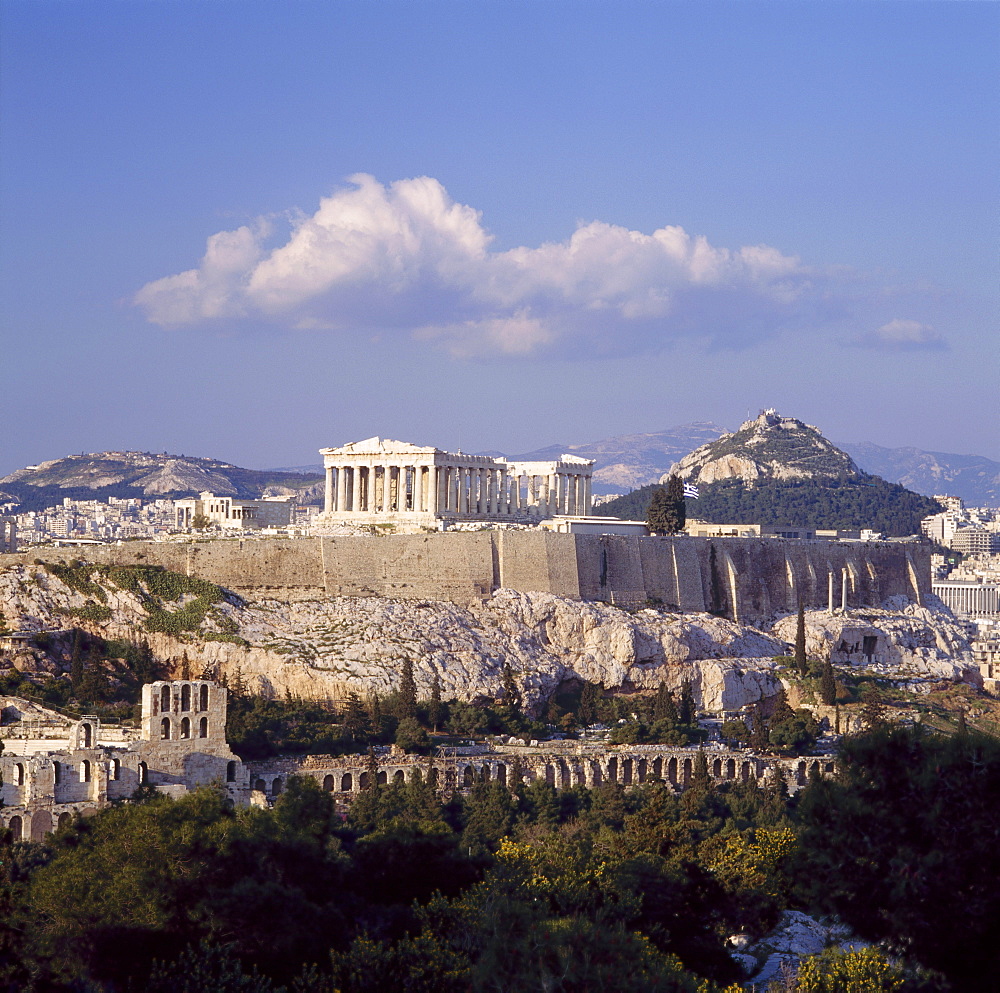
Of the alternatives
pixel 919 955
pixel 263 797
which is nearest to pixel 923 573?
pixel 263 797

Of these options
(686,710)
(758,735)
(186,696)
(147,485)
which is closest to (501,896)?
(186,696)

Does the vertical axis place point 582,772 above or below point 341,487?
below

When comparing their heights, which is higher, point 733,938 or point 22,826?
point 22,826

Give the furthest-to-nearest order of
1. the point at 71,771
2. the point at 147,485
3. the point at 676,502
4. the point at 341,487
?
the point at 147,485, the point at 676,502, the point at 341,487, the point at 71,771

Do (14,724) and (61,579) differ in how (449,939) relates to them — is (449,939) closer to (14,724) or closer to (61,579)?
(14,724)

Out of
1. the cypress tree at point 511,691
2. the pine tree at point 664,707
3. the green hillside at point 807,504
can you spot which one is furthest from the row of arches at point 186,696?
the green hillside at point 807,504

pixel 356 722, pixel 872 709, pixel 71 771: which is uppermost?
pixel 71 771

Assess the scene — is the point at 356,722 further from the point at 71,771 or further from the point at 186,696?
the point at 71,771
